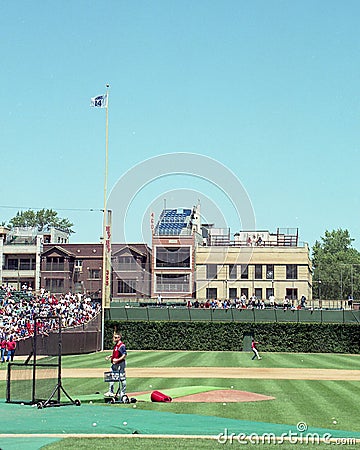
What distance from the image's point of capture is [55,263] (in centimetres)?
9112

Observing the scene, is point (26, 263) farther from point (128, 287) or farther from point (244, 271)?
point (244, 271)

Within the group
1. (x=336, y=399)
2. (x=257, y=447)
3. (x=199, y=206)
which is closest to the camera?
(x=257, y=447)

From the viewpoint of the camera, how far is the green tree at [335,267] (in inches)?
4830

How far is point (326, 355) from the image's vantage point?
49094mm

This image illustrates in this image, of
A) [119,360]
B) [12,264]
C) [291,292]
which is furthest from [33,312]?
[291,292]

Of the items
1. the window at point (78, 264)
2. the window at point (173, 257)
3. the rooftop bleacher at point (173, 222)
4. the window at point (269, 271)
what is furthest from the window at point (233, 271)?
the window at point (78, 264)

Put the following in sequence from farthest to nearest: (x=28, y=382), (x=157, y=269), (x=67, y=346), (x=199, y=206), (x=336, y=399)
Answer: (x=199, y=206) → (x=157, y=269) → (x=67, y=346) → (x=336, y=399) → (x=28, y=382)

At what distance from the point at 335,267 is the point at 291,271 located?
39.5 m

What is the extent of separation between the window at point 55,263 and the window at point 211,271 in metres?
18.8

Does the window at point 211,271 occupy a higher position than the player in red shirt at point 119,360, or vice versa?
the window at point 211,271

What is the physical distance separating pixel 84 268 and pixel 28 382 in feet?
235

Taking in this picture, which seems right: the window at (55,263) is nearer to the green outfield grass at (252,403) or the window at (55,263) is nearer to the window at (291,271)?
the window at (291,271)

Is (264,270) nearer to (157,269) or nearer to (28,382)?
(157,269)

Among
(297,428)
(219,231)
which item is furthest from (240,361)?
(219,231)
